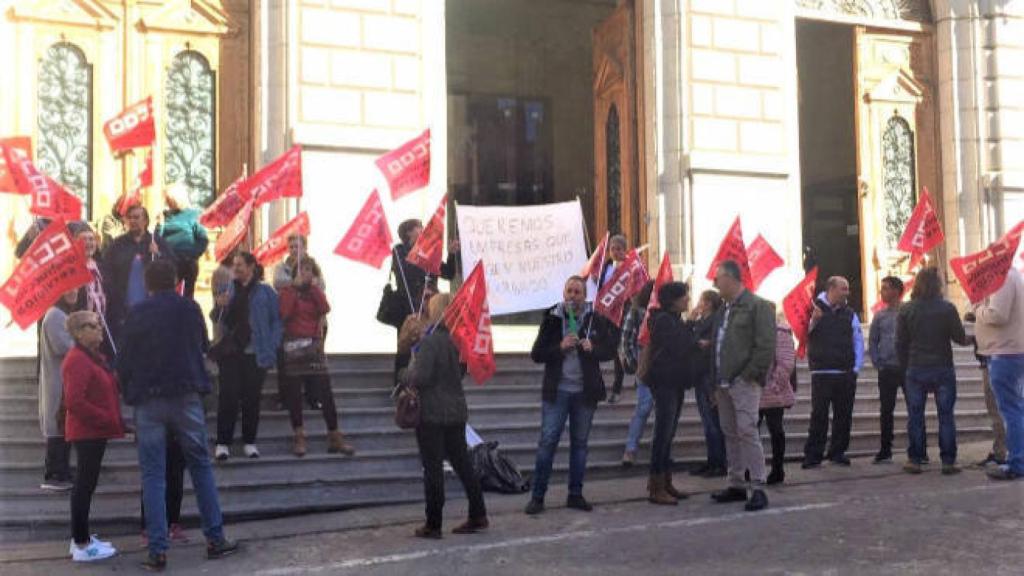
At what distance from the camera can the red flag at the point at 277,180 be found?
1115 cm

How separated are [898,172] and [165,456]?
13.2 m

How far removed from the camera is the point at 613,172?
56.0 ft

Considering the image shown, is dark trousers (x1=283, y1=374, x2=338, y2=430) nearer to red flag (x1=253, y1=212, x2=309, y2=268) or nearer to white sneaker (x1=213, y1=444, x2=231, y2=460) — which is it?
white sneaker (x1=213, y1=444, x2=231, y2=460)

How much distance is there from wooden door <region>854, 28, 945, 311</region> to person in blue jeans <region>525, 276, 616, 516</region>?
940 cm

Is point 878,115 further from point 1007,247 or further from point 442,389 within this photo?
point 442,389

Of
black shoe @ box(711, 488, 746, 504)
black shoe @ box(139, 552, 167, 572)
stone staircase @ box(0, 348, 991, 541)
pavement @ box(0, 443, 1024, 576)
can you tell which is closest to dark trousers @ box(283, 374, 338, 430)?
stone staircase @ box(0, 348, 991, 541)

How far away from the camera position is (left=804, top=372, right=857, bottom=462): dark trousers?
11.0 metres

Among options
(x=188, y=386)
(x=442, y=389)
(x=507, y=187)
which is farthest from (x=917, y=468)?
(x=507, y=187)

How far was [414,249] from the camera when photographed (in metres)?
9.80

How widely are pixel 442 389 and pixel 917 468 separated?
481 cm

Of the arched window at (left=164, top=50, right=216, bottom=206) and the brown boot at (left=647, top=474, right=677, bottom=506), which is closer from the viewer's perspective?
the brown boot at (left=647, top=474, right=677, bottom=506)

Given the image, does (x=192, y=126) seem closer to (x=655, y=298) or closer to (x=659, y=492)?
(x=655, y=298)

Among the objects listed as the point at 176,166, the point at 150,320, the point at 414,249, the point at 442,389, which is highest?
the point at 176,166

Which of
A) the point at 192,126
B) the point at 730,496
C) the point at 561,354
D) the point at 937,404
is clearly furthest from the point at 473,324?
the point at 192,126
